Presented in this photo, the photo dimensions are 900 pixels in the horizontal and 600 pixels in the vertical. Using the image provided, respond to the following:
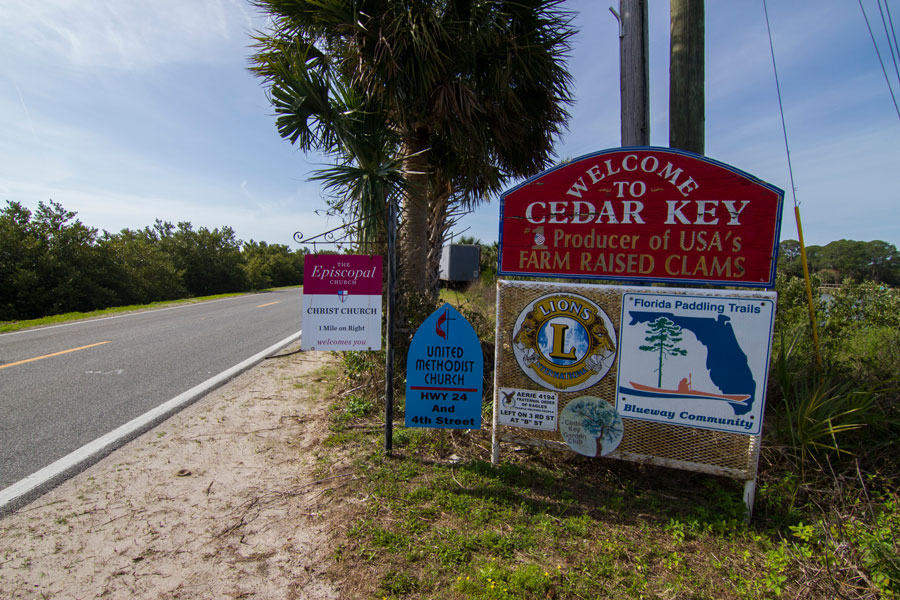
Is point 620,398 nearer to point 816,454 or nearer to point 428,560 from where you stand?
point 816,454

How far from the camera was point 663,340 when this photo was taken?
114 inches

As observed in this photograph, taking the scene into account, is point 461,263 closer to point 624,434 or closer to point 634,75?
point 634,75

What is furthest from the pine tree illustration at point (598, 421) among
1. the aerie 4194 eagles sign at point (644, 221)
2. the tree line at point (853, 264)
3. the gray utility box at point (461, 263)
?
the gray utility box at point (461, 263)

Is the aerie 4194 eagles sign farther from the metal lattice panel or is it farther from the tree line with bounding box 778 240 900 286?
the tree line with bounding box 778 240 900 286

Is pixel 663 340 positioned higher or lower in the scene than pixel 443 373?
higher

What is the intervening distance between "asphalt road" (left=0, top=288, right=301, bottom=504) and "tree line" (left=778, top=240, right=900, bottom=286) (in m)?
7.71

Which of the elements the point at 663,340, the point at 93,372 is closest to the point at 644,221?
the point at 663,340

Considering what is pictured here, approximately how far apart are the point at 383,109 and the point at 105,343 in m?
7.07

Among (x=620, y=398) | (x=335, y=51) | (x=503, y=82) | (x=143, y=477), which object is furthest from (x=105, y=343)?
(x=620, y=398)

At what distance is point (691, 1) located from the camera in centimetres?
365

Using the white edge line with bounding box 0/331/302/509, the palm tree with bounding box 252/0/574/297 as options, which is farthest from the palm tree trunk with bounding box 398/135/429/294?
the white edge line with bounding box 0/331/302/509

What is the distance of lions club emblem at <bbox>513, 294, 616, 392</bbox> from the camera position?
3.03 metres

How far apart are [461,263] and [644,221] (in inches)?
801

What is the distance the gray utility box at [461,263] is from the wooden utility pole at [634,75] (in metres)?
18.6
